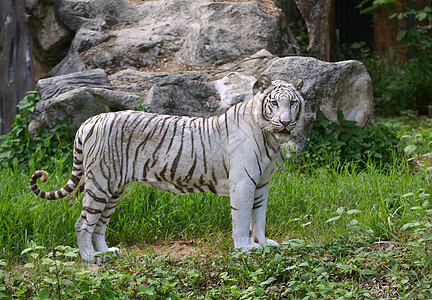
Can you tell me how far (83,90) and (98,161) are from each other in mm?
2272

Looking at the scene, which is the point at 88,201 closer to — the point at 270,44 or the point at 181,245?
the point at 181,245

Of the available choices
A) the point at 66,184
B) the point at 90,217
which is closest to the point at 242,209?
the point at 90,217

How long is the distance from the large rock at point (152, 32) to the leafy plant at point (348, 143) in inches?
67.3

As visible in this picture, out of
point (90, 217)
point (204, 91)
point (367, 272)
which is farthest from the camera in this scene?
point (204, 91)

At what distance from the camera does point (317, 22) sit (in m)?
7.39

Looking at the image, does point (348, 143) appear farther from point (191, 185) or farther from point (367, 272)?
point (367, 272)

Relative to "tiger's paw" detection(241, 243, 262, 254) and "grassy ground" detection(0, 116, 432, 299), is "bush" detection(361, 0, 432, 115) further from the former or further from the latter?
"tiger's paw" detection(241, 243, 262, 254)

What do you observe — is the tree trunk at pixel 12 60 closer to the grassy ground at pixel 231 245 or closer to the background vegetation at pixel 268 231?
the background vegetation at pixel 268 231

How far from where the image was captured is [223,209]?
16.6 feet

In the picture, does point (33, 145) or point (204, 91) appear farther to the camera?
point (204, 91)

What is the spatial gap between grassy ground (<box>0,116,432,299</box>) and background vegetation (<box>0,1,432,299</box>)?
0.04ft

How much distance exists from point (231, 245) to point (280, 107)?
1303mm

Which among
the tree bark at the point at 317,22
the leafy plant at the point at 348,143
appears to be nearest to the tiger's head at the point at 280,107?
the leafy plant at the point at 348,143

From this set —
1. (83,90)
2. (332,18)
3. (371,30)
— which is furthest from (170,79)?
(371,30)
